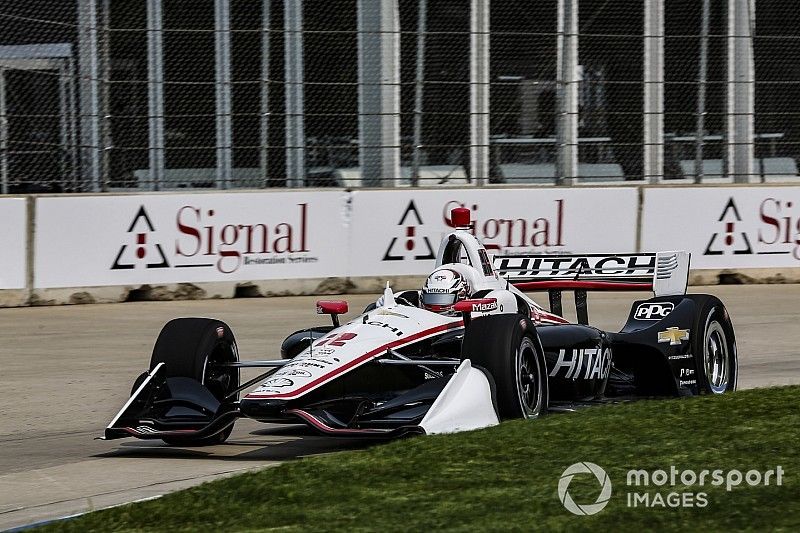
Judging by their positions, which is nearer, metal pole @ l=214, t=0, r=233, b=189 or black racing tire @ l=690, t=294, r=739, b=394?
black racing tire @ l=690, t=294, r=739, b=394

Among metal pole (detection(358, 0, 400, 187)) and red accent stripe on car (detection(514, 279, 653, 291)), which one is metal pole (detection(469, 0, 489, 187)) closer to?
metal pole (detection(358, 0, 400, 187))

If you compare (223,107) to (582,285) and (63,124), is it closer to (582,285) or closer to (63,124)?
(63,124)

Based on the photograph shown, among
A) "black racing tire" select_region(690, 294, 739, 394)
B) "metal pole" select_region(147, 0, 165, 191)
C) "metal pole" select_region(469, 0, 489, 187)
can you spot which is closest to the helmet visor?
"black racing tire" select_region(690, 294, 739, 394)

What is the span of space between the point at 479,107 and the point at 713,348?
1017cm

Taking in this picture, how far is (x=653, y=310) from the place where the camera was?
363 inches

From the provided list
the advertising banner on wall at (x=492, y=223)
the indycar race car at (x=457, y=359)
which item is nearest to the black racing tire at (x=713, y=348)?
the indycar race car at (x=457, y=359)

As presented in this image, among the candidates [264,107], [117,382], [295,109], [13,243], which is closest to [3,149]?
[13,243]

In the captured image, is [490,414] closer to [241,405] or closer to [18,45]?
[241,405]

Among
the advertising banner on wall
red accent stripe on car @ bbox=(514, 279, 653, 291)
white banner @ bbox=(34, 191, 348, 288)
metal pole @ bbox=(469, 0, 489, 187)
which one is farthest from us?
metal pole @ bbox=(469, 0, 489, 187)

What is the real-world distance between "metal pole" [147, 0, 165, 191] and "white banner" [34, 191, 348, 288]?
1021mm

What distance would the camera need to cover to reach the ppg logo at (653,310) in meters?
9.14

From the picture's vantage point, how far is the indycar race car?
295 inches

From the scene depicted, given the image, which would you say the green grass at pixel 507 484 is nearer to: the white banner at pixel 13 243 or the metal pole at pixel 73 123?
the white banner at pixel 13 243

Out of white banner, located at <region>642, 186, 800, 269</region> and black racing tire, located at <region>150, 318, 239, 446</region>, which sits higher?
white banner, located at <region>642, 186, 800, 269</region>
